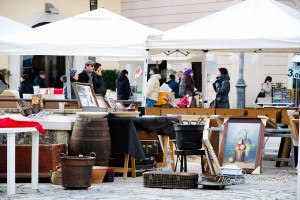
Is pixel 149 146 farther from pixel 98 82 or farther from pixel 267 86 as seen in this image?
pixel 267 86

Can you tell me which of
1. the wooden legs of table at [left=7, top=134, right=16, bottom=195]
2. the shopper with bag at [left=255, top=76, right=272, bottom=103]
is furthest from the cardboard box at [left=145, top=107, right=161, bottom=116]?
the shopper with bag at [left=255, top=76, right=272, bottom=103]

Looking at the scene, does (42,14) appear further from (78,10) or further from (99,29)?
(99,29)

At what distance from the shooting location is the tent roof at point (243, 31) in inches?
657

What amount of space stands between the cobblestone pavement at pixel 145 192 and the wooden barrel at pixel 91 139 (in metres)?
0.42

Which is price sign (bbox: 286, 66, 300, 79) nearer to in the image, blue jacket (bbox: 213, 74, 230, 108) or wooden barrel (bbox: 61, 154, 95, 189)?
blue jacket (bbox: 213, 74, 230, 108)

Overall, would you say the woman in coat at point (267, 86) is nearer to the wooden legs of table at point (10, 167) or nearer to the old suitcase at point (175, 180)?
the old suitcase at point (175, 180)

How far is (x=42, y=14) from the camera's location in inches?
1330

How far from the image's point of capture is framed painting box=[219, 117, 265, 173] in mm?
15305

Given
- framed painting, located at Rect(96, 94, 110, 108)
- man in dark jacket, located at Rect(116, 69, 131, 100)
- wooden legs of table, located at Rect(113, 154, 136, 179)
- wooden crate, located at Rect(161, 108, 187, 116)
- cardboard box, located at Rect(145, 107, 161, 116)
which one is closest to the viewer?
wooden legs of table, located at Rect(113, 154, 136, 179)

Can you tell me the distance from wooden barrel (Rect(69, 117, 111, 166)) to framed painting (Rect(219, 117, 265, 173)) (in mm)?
2383

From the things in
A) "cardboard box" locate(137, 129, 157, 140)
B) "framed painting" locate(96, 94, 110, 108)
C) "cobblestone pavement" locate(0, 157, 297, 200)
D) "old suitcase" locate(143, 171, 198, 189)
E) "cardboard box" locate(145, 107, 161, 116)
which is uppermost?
"framed painting" locate(96, 94, 110, 108)

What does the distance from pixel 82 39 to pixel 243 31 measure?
3582mm

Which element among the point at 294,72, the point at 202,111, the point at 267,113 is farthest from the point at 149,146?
the point at 294,72

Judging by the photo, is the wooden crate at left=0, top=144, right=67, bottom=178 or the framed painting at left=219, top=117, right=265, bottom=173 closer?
the wooden crate at left=0, top=144, right=67, bottom=178
